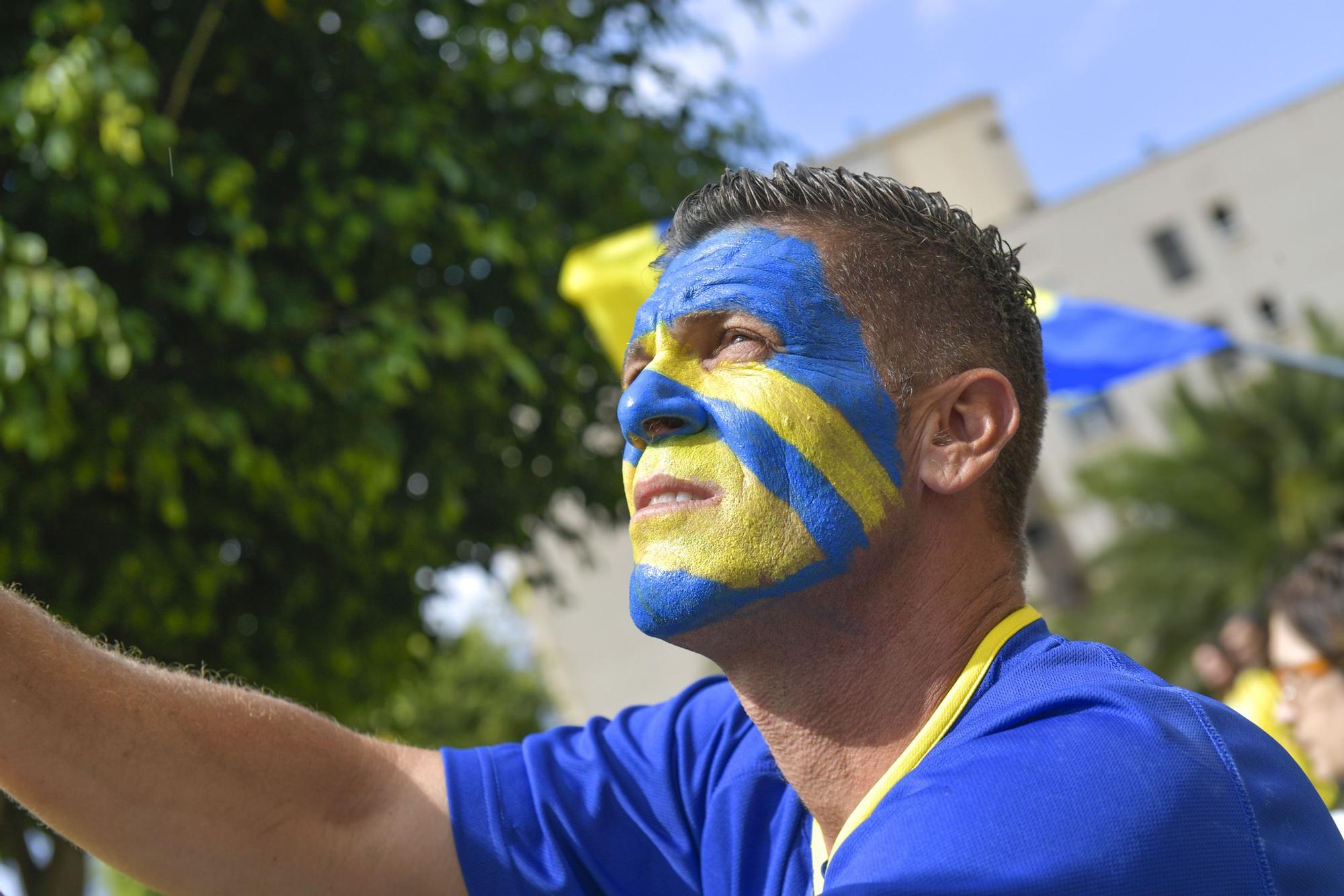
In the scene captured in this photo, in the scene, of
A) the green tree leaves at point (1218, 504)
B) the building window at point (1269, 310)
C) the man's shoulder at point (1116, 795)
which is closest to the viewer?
the man's shoulder at point (1116, 795)

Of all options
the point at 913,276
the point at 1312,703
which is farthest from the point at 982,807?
the point at 1312,703

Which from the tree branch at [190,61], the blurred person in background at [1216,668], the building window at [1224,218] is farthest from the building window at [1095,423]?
the tree branch at [190,61]

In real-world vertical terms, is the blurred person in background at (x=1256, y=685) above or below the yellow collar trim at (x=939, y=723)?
below

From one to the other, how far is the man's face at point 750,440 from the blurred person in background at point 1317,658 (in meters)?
2.39

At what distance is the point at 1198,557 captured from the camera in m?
16.8

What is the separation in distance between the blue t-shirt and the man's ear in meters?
0.22

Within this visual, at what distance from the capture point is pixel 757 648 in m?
1.91

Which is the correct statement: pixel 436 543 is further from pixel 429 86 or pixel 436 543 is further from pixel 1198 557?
pixel 1198 557

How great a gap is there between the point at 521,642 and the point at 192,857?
33150mm

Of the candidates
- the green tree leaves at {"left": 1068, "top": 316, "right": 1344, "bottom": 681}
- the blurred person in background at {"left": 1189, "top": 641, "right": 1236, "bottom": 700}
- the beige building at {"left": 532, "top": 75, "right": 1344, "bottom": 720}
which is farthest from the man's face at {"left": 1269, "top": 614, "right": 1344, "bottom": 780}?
the beige building at {"left": 532, "top": 75, "right": 1344, "bottom": 720}

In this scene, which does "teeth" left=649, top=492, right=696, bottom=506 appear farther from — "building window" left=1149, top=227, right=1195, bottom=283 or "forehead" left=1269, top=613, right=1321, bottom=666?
"building window" left=1149, top=227, right=1195, bottom=283

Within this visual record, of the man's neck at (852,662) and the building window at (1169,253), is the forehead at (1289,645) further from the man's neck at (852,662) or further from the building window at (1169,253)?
the building window at (1169,253)

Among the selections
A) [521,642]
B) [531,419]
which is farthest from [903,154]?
[531,419]

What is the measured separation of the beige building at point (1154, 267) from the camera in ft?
104
